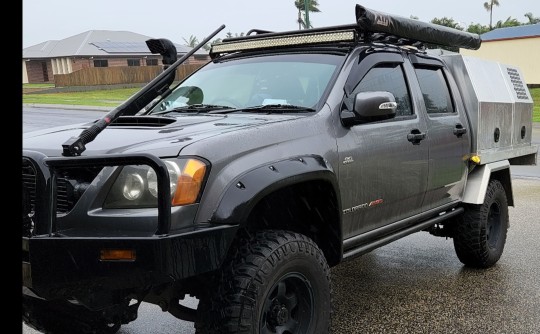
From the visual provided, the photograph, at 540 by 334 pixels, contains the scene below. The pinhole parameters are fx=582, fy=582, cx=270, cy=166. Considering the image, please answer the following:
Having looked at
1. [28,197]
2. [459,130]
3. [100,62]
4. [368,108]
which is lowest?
[28,197]

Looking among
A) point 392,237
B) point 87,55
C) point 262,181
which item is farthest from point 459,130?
point 87,55

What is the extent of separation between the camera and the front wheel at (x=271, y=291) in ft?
9.07

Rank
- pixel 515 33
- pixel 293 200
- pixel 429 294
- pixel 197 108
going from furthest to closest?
pixel 515 33
pixel 429 294
pixel 197 108
pixel 293 200

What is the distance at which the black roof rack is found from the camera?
3.99 meters

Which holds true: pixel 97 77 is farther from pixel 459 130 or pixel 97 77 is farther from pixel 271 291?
pixel 271 291

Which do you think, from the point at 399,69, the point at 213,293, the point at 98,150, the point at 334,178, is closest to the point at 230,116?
the point at 334,178

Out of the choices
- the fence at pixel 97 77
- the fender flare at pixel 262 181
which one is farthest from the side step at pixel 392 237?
the fence at pixel 97 77

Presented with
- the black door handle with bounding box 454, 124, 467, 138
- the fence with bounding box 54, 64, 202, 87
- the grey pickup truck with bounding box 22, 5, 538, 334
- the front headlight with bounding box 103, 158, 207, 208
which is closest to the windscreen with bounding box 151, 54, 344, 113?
the grey pickup truck with bounding box 22, 5, 538, 334

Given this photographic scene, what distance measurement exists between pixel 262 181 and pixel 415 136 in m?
1.80

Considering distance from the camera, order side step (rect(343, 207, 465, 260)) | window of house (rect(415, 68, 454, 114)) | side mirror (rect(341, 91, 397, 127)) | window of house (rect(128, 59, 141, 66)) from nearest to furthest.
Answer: side mirror (rect(341, 91, 397, 127)), side step (rect(343, 207, 465, 260)), window of house (rect(415, 68, 454, 114)), window of house (rect(128, 59, 141, 66))

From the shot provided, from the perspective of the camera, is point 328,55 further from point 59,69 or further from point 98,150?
point 59,69

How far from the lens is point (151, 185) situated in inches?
108

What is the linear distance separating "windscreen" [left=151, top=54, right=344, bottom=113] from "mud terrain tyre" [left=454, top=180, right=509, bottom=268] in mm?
2149

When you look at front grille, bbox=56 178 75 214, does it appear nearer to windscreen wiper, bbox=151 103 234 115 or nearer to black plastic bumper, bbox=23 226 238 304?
black plastic bumper, bbox=23 226 238 304
